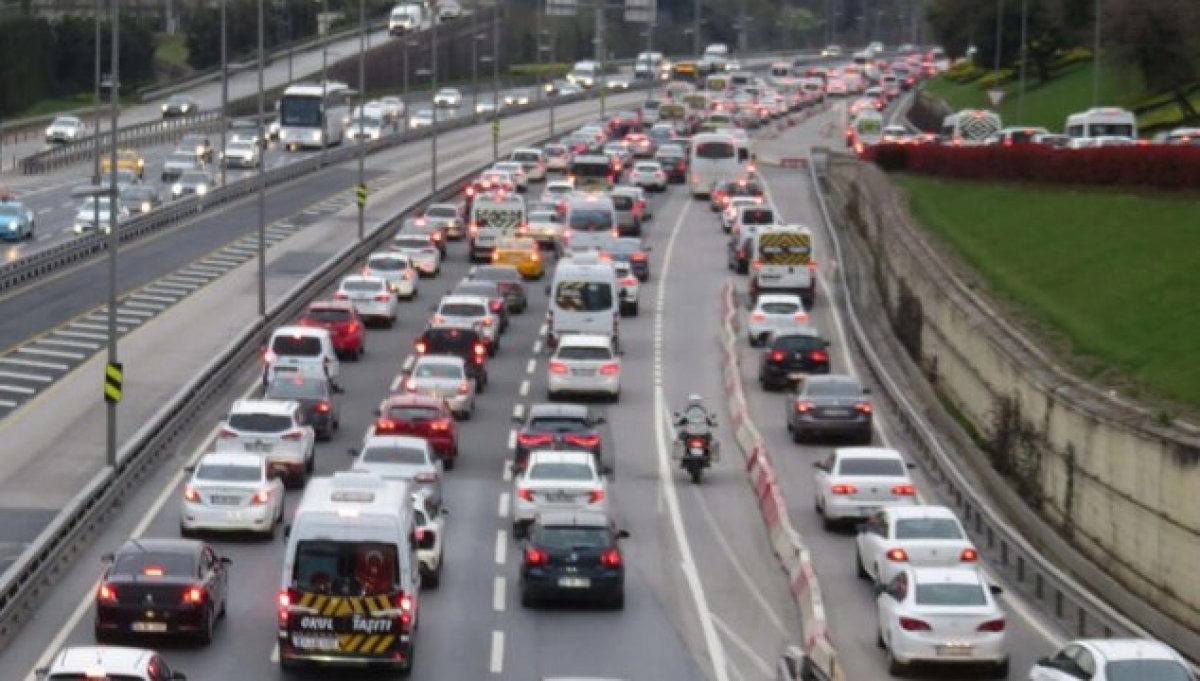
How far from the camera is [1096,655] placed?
30250 millimetres

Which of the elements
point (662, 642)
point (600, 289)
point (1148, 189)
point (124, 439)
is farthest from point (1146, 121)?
point (662, 642)

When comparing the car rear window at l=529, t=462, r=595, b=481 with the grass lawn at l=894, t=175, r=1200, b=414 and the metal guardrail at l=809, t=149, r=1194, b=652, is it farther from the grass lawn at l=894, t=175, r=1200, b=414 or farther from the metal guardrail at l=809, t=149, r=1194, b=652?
the grass lawn at l=894, t=175, r=1200, b=414

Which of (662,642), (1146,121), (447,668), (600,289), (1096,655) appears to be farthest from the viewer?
(1146,121)

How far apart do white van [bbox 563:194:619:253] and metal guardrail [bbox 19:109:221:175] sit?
34292 mm

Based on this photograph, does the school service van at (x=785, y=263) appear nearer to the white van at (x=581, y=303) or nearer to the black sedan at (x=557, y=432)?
the white van at (x=581, y=303)

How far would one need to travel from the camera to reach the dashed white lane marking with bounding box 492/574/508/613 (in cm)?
3995

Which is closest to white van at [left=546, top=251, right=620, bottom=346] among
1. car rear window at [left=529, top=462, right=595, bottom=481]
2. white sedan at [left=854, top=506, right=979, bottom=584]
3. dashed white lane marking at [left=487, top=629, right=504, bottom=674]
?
A: car rear window at [left=529, top=462, right=595, bottom=481]

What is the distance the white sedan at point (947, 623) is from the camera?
3509 centimetres

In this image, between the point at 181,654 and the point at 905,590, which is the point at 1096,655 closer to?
the point at 905,590

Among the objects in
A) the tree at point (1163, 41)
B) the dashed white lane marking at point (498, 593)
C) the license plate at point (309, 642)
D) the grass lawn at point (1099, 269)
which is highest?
the tree at point (1163, 41)

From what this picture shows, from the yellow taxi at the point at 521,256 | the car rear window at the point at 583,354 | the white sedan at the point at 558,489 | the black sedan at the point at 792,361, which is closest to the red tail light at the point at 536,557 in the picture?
the white sedan at the point at 558,489

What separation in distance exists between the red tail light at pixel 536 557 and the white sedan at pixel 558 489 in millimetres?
5073

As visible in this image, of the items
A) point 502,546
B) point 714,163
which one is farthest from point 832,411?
point 714,163

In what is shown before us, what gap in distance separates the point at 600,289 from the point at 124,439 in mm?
17420
